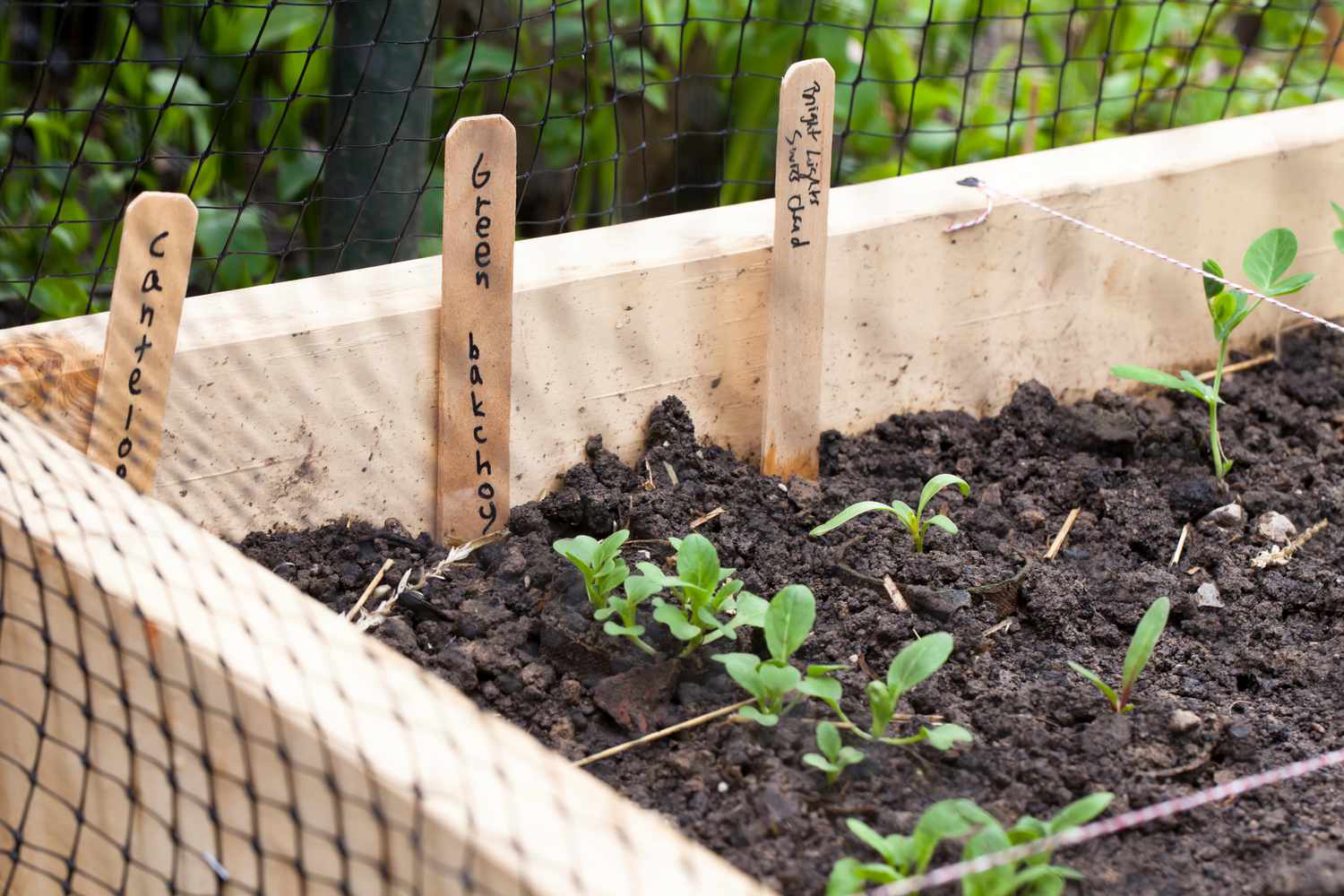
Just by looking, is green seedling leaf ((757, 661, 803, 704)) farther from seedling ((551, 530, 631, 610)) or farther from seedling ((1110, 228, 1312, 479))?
seedling ((1110, 228, 1312, 479))

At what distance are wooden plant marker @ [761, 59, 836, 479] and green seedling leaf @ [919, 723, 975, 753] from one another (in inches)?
22.5

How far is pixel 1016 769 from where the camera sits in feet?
3.93

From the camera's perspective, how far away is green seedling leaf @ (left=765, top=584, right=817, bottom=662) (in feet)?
4.04

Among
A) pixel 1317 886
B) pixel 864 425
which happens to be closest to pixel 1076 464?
pixel 864 425

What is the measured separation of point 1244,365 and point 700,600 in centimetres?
108

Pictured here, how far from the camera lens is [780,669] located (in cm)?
118

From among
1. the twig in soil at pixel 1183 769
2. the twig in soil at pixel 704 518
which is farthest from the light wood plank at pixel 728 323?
the twig in soil at pixel 1183 769

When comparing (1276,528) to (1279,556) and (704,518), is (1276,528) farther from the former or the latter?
(704,518)

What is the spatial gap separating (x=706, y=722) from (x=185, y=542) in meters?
0.47

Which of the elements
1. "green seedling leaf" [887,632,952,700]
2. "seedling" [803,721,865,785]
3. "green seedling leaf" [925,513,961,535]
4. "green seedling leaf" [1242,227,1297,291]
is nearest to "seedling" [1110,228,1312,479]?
"green seedling leaf" [1242,227,1297,291]

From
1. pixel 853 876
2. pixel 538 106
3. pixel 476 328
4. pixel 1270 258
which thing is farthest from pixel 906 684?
pixel 538 106

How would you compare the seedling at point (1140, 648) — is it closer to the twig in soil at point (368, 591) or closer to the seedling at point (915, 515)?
the seedling at point (915, 515)

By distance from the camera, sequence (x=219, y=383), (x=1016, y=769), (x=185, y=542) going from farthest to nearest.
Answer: (x=219, y=383) < (x=1016, y=769) < (x=185, y=542)

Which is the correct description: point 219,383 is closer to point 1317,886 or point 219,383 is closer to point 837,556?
point 837,556
